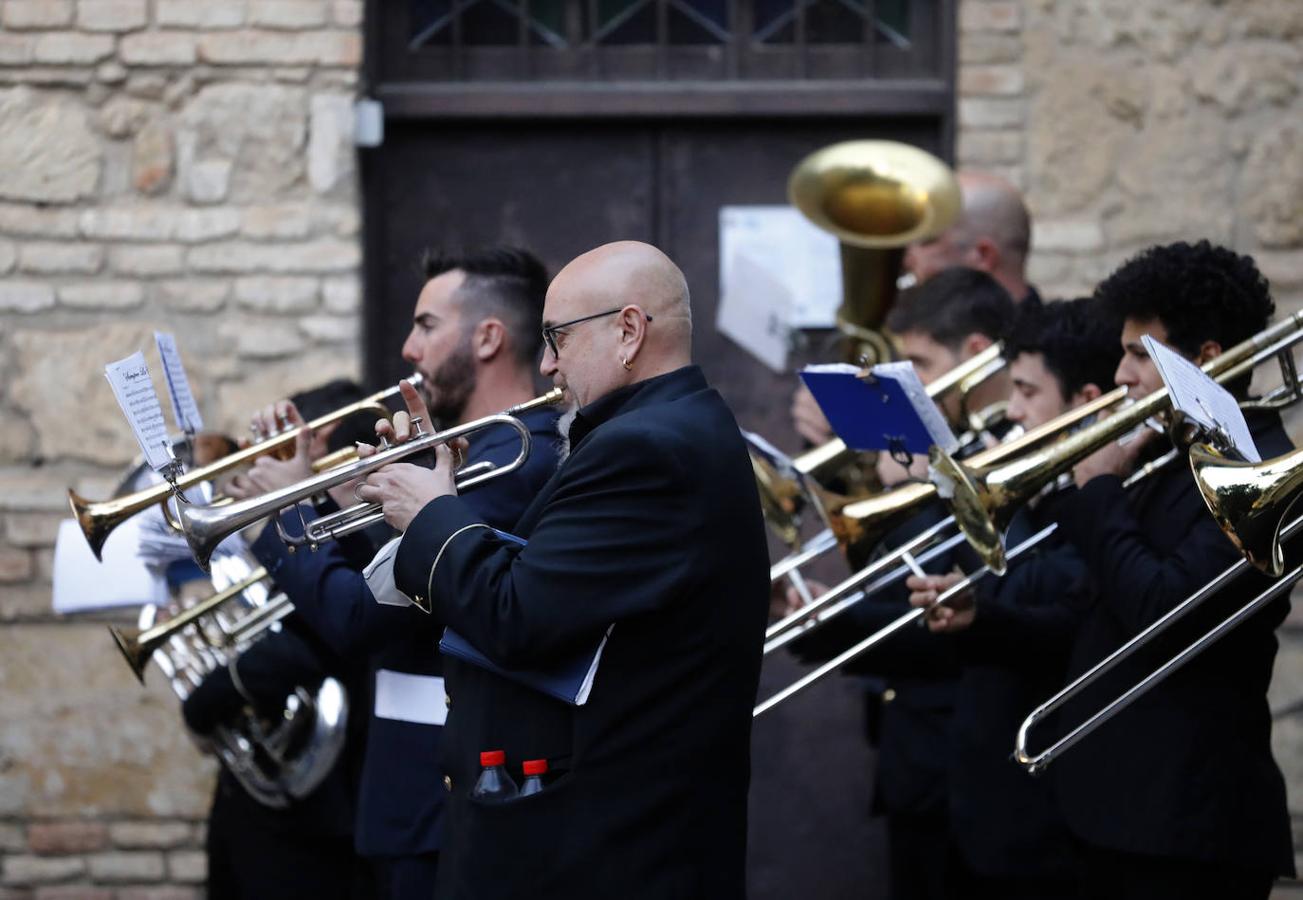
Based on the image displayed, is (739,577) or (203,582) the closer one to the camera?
(739,577)

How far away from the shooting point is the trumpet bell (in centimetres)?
284

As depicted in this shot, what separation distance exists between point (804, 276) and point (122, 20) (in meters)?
2.40

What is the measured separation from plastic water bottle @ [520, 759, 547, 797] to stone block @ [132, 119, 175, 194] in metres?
3.57

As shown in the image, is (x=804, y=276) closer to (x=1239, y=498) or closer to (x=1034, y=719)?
(x=1034, y=719)

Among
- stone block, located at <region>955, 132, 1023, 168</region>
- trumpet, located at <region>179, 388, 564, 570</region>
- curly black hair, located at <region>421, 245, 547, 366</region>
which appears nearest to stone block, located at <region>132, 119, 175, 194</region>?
curly black hair, located at <region>421, 245, 547, 366</region>

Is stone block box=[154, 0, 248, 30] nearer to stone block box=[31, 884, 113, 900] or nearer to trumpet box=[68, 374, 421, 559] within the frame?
trumpet box=[68, 374, 421, 559]

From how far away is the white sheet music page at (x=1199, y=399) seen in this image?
9.19ft

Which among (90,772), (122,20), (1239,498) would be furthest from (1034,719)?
(122,20)

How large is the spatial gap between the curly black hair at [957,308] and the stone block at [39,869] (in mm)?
3241

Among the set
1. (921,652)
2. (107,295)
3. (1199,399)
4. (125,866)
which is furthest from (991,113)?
(125,866)

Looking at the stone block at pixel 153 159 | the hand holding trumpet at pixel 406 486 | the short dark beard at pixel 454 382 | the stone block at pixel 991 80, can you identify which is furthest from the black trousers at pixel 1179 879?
the stone block at pixel 153 159

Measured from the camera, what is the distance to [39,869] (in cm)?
576

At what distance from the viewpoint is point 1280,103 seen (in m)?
5.70

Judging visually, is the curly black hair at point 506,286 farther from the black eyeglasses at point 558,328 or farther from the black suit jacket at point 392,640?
the black eyeglasses at point 558,328
